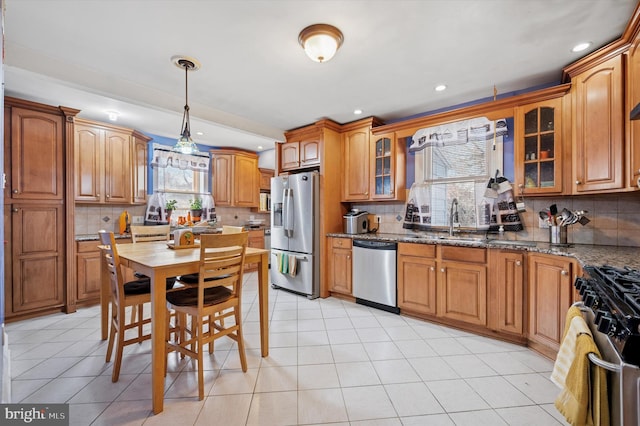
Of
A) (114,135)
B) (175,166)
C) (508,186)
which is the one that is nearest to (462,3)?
(508,186)

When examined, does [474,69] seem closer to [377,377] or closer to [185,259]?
[377,377]

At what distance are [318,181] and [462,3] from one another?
2444 mm

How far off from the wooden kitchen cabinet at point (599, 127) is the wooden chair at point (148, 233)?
4076 mm

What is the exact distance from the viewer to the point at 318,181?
3752mm

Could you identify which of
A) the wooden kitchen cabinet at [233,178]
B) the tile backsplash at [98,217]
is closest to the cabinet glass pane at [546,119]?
the wooden kitchen cabinet at [233,178]

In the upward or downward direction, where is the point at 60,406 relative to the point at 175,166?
downward

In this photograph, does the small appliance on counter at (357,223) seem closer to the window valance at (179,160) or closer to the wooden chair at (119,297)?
the wooden chair at (119,297)

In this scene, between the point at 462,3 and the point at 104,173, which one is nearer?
the point at 462,3

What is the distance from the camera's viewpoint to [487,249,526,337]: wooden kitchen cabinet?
233 centimetres

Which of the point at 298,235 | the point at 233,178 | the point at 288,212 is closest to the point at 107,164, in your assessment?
the point at 233,178

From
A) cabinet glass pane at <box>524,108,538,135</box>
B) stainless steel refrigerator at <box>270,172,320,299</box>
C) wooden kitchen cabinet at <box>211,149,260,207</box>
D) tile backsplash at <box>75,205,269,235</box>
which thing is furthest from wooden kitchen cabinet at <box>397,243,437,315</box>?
tile backsplash at <box>75,205,269,235</box>

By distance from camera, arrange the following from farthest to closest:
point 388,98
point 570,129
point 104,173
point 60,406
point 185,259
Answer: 1. point 104,173
2. point 388,98
3. point 570,129
4. point 185,259
5. point 60,406

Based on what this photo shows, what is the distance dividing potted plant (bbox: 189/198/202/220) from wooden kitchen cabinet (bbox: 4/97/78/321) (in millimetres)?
1971

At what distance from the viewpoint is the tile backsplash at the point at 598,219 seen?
2.32 metres
